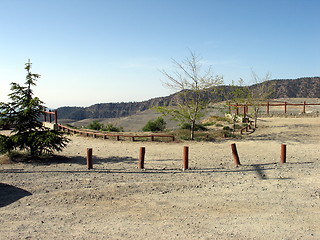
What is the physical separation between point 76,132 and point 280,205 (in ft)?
53.0

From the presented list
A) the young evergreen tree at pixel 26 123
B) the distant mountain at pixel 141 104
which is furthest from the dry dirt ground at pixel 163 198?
the distant mountain at pixel 141 104

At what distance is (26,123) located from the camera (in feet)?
38.7

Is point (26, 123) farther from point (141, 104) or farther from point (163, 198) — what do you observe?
point (141, 104)

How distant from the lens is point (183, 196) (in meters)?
7.30

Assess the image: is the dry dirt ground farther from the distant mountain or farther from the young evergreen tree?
the distant mountain

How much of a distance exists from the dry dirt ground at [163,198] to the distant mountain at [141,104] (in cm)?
6115

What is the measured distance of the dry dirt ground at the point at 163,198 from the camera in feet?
17.8

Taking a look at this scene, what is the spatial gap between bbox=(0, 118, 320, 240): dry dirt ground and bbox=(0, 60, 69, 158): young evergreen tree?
2.87ft

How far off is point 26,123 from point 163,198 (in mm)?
7593

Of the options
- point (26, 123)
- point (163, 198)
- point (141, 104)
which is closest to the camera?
point (163, 198)

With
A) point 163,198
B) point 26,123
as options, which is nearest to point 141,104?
point 26,123

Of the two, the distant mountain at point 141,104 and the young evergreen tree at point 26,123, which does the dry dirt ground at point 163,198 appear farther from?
the distant mountain at point 141,104

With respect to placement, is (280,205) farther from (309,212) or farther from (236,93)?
(236,93)

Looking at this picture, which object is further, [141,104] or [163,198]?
[141,104]
